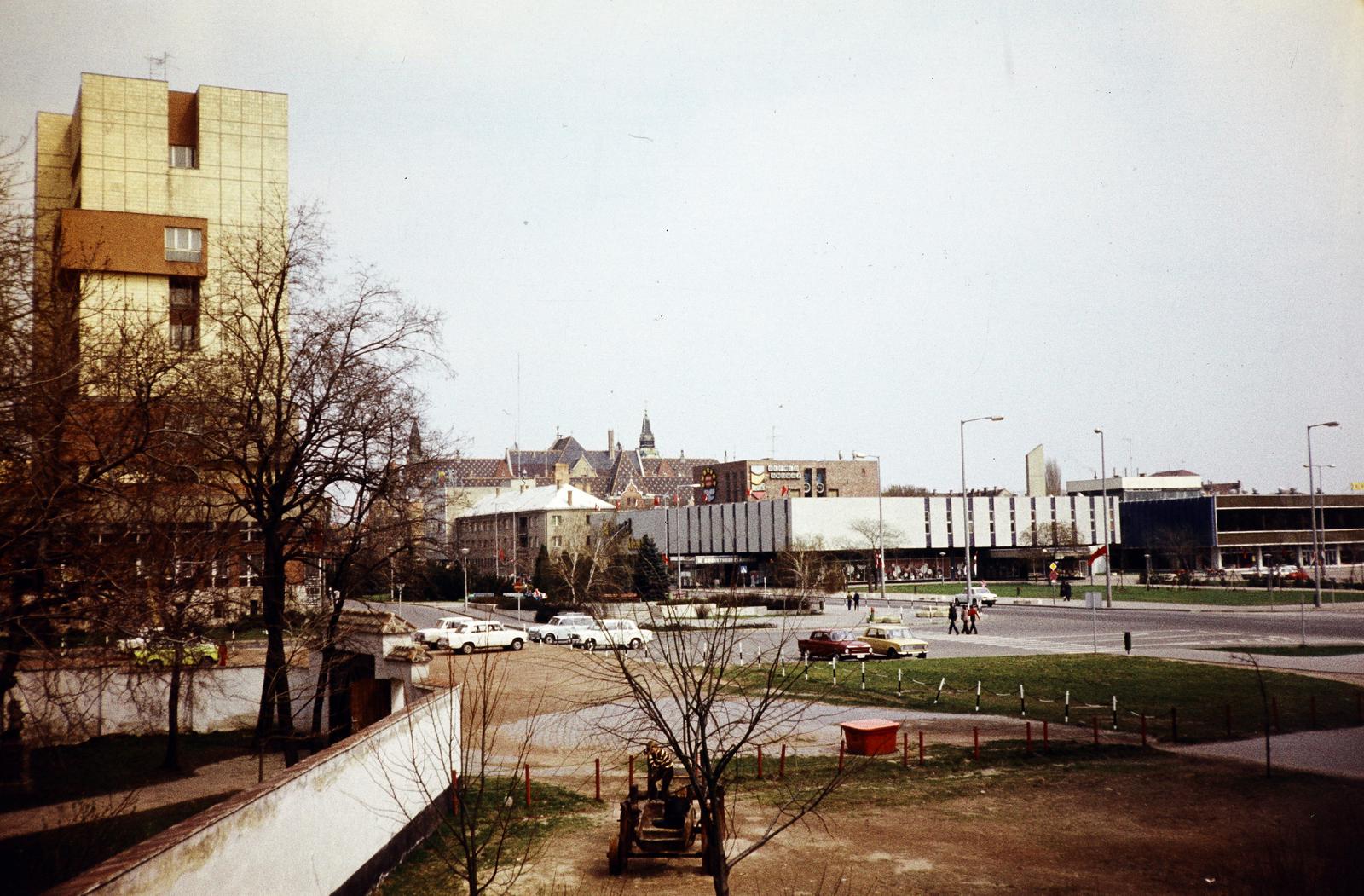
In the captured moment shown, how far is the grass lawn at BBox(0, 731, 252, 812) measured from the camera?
18953 millimetres

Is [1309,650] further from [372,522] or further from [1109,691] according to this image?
[372,522]

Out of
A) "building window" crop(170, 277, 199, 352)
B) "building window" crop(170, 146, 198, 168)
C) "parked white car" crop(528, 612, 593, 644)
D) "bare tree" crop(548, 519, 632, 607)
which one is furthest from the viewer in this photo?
"bare tree" crop(548, 519, 632, 607)

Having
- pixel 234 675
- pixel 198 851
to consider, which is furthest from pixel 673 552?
pixel 198 851

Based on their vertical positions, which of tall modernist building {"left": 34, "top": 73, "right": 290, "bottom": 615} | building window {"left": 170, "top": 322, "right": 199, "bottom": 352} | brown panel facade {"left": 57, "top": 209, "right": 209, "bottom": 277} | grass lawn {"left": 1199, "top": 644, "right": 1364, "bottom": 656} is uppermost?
tall modernist building {"left": 34, "top": 73, "right": 290, "bottom": 615}

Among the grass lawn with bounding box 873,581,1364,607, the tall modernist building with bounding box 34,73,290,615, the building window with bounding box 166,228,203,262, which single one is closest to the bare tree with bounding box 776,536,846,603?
the grass lawn with bounding box 873,581,1364,607

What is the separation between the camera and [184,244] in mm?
40719

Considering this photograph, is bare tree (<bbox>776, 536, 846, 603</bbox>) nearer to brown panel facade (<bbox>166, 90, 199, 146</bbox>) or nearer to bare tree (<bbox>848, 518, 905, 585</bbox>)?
bare tree (<bbox>848, 518, 905, 585</bbox>)

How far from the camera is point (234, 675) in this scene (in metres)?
26.6

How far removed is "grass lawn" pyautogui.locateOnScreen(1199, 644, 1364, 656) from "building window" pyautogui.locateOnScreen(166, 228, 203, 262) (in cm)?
4246

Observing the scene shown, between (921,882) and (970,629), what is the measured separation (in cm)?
3743

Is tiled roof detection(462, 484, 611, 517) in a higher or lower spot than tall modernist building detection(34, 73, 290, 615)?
lower

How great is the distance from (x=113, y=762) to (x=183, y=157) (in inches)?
1260

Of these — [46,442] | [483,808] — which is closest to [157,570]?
[46,442]

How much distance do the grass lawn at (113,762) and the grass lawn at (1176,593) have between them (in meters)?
48.9
